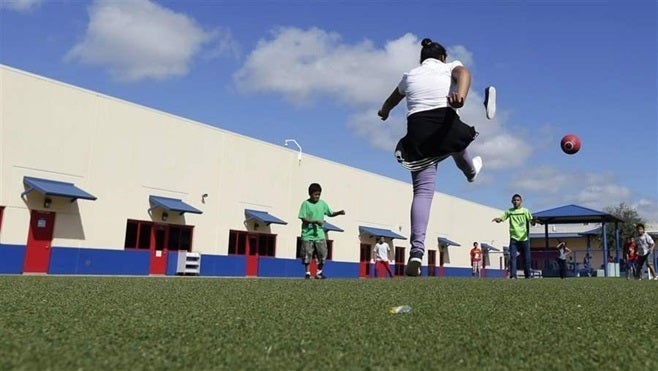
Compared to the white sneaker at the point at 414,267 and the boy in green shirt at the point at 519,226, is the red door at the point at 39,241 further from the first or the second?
the white sneaker at the point at 414,267

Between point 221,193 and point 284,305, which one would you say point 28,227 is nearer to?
point 221,193

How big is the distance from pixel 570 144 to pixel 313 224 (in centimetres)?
530

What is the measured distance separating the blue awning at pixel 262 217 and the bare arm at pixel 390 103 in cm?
2046

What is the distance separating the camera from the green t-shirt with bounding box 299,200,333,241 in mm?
9367

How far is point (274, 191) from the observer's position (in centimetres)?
2672

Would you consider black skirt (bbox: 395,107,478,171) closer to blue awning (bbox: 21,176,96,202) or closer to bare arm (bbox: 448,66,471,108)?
bare arm (bbox: 448,66,471,108)

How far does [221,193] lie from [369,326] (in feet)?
74.2

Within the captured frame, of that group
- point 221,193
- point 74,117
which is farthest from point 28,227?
point 221,193

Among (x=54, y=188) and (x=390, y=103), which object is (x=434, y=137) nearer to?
(x=390, y=103)

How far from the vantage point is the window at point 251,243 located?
25000mm

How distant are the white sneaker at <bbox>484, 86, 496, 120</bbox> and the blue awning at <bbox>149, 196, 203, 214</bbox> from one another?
1854cm

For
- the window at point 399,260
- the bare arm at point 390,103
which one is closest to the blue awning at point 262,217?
the window at point 399,260

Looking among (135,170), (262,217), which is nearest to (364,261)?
(262,217)

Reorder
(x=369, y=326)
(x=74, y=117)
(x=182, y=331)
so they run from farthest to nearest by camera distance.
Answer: (x=74, y=117) → (x=369, y=326) → (x=182, y=331)
